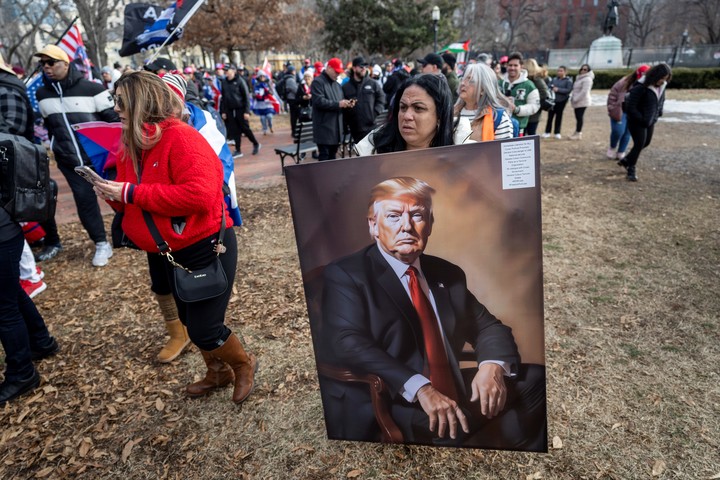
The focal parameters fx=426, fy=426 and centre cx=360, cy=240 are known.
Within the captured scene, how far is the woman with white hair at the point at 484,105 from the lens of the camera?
3.95 metres

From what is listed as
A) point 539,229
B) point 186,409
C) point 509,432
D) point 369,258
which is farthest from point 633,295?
point 186,409

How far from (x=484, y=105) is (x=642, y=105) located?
421 cm

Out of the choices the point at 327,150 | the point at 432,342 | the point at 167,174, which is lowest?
the point at 432,342

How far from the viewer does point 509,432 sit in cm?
188

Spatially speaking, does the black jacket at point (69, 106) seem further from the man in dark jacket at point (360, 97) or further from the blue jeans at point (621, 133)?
the blue jeans at point (621, 133)

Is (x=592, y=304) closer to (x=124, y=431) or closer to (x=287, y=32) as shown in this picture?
(x=124, y=431)

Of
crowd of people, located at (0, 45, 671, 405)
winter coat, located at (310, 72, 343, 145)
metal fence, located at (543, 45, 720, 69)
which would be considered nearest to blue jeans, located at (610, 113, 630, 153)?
crowd of people, located at (0, 45, 671, 405)

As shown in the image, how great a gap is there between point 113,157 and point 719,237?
6225 mm

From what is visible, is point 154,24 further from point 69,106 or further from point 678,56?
point 678,56

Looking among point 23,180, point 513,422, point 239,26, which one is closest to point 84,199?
point 23,180

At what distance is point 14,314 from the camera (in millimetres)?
2785

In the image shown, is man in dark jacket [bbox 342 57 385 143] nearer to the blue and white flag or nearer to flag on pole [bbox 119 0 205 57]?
flag on pole [bbox 119 0 205 57]

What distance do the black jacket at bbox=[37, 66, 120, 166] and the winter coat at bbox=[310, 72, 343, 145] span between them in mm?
3059

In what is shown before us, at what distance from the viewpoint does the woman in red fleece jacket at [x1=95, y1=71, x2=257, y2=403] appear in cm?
209
